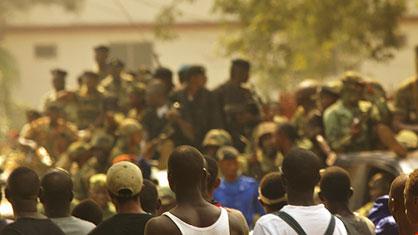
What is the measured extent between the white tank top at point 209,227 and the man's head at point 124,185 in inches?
33.9

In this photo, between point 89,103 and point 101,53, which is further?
point 101,53

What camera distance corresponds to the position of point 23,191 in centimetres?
973

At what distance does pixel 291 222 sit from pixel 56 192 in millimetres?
2104

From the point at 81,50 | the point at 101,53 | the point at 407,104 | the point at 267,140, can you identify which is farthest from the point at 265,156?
the point at 81,50

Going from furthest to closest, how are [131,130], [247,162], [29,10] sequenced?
[29,10]
[131,130]
[247,162]

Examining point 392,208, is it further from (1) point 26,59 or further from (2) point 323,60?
(1) point 26,59

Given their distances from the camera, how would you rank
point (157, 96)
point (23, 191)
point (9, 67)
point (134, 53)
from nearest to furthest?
point (23, 191) < point (157, 96) < point (9, 67) < point (134, 53)

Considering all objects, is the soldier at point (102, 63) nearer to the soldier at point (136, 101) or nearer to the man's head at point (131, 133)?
the soldier at point (136, 101)

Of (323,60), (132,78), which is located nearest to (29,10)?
(323,60)

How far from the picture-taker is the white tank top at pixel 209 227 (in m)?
8.39

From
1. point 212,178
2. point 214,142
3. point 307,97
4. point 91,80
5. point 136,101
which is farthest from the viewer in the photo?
point 91,80

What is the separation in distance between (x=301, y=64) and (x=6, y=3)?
51.8ft

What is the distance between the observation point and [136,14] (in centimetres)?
4241

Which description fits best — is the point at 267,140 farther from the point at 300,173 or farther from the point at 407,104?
the point at 300,173
